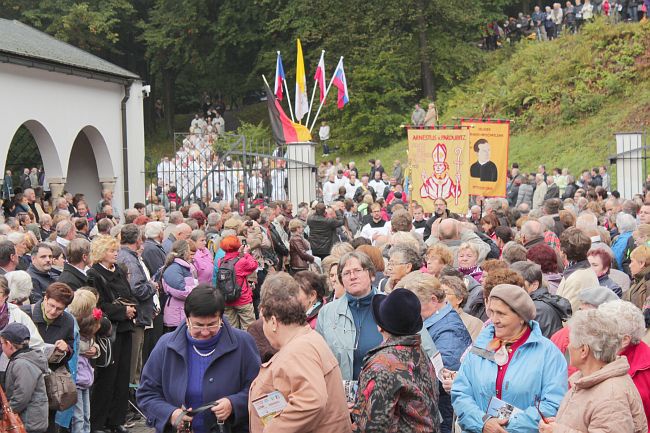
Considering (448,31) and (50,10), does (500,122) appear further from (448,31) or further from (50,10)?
(50,10)

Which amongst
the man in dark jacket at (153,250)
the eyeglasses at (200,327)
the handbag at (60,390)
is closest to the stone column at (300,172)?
the man in dark jacket at (153,250)

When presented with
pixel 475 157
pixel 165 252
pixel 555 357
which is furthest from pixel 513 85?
pixel 555 357

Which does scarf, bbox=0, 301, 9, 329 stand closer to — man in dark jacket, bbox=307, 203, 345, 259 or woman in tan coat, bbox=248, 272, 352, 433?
woman in tan coat, bbox=248, 272, 352, 433

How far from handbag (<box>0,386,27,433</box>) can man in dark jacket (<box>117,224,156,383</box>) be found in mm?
3531

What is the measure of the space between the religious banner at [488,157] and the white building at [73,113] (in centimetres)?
885

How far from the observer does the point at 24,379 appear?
752 cm

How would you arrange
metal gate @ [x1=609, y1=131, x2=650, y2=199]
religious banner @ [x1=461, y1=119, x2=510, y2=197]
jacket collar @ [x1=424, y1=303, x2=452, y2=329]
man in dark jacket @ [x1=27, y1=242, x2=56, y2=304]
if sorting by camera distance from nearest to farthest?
jacket collar @ [x1=424, y1=303, x2=452, y2=329] < man in dark jacket @ [x1=27, y1=242, x2=56, y2=304] < religious banner @ [x1=461, y1=119, x2=510, y2=197] < metal gate @ [x1=609, y1=131, x2=650, y2=199]

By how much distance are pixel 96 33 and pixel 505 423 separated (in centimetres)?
4430

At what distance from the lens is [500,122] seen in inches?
666

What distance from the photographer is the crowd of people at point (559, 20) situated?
38094 millimetres

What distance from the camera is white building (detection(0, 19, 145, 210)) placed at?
20.1 metres

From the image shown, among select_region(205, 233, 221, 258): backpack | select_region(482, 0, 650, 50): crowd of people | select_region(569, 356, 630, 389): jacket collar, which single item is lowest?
select_region(569, 356, 630, 389): jacket collar

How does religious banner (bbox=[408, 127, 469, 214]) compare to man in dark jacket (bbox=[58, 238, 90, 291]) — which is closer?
man in dark jacket (bbox=[58, 238, 90, 291])

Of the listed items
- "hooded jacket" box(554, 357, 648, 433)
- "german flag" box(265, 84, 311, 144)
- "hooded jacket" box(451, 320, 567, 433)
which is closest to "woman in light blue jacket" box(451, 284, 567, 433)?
"hooded jacket" box(451, 320, 567, 433)
